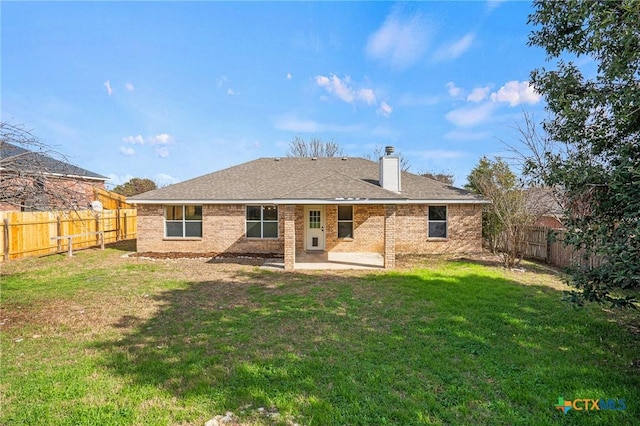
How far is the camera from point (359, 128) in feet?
98.9

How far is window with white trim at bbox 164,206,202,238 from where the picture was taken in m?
14.8

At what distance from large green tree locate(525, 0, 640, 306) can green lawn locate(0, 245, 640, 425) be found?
1.46 metres

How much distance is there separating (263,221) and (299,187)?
2.42 metres

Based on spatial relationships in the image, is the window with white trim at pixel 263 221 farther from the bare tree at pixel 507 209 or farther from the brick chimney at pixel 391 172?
the bare tree at pixel 507 209

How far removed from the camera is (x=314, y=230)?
15.1 meters

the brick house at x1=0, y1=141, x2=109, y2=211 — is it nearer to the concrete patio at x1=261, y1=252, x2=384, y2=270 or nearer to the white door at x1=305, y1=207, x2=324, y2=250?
the concrete patio at x1=261, y1=252, x2=384, y2=270

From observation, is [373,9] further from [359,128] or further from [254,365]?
[359,128]

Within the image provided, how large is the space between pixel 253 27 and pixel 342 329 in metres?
11.5

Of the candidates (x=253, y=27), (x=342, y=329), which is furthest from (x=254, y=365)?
(x=253, y=27)

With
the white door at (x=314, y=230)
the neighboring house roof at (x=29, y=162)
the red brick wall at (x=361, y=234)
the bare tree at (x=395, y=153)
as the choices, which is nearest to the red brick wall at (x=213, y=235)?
the white door at (x=314, y=230)

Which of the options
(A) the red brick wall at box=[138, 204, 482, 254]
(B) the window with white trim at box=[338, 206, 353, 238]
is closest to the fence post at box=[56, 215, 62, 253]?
(A) the red brick wall at box=[138, 204, 482, 254]

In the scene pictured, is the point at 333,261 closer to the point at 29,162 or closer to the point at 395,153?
the point at 29,162

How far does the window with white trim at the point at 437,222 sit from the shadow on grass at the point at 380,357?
7.40 meters

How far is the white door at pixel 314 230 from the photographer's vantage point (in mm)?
15047
